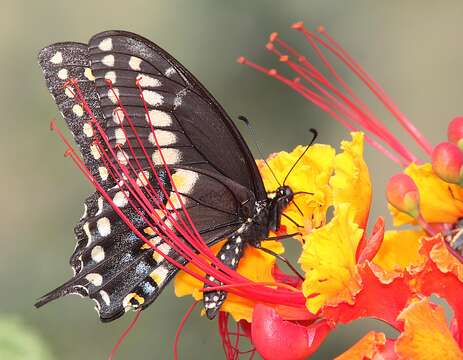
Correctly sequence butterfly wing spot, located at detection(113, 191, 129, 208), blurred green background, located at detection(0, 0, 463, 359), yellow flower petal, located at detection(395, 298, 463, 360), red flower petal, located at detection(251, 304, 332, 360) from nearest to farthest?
yellow flower petal, located at detection(395, 298, 463, 360)
red flower petal, located at detection(251, 304, 332, 360)
butterfly wing spot, located at detection(113, 191, 129, 208)
blurred green background, located at detection(0, 0, 463, 359)

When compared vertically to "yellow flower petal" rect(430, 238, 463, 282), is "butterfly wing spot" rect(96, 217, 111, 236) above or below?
above

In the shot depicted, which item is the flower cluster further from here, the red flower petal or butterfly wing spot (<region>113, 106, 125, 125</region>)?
butterfly wing spot (<region>113, 106, 125, 125</region>)

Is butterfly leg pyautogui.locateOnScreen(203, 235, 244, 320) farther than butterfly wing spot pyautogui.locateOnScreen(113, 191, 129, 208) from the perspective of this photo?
No

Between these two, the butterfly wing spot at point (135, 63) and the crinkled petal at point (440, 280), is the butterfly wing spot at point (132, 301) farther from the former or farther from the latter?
the crinkled petal at point (440, 280)

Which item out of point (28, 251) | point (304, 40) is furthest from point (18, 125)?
point (304, 40)

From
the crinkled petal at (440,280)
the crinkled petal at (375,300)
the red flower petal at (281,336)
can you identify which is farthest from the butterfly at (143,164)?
the crinkled petal at (440,280)

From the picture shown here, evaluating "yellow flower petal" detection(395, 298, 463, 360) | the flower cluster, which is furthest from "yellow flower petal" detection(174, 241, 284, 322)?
"yellow flower petal" detection(395, 298, 463, 360)

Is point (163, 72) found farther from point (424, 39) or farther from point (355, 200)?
point (424, 39)
